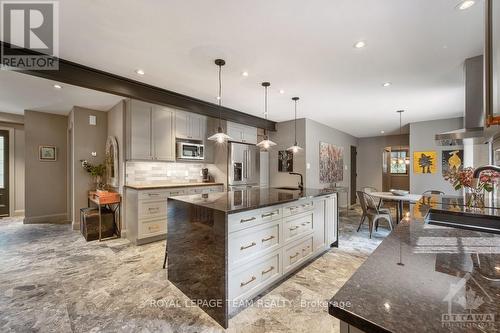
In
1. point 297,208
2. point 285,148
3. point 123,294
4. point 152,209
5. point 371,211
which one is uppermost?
point 285,148

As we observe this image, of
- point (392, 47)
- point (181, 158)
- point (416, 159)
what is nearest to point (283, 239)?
point (392, 47)

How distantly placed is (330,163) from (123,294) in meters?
5.75

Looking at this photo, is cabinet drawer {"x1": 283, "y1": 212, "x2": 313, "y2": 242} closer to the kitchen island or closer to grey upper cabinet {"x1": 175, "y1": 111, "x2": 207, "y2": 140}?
the kitchen island

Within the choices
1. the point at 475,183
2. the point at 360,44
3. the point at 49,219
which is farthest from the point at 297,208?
the point at 49,219

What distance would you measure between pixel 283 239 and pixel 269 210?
424 mm

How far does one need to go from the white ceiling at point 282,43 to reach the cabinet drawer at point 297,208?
1.70 metres

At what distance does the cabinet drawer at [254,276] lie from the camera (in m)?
1.82

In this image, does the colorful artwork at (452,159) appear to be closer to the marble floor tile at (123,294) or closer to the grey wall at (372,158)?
the grey wall at (372,158)

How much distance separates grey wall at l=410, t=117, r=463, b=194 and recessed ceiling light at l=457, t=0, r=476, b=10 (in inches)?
181

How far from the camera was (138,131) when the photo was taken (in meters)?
3.77

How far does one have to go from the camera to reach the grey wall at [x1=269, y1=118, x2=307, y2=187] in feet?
17.6

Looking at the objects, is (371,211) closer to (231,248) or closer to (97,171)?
(231,248)

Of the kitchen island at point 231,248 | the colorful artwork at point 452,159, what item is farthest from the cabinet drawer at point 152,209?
the colorful artwork at point 452,159

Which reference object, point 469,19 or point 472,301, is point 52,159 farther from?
point 469,19
